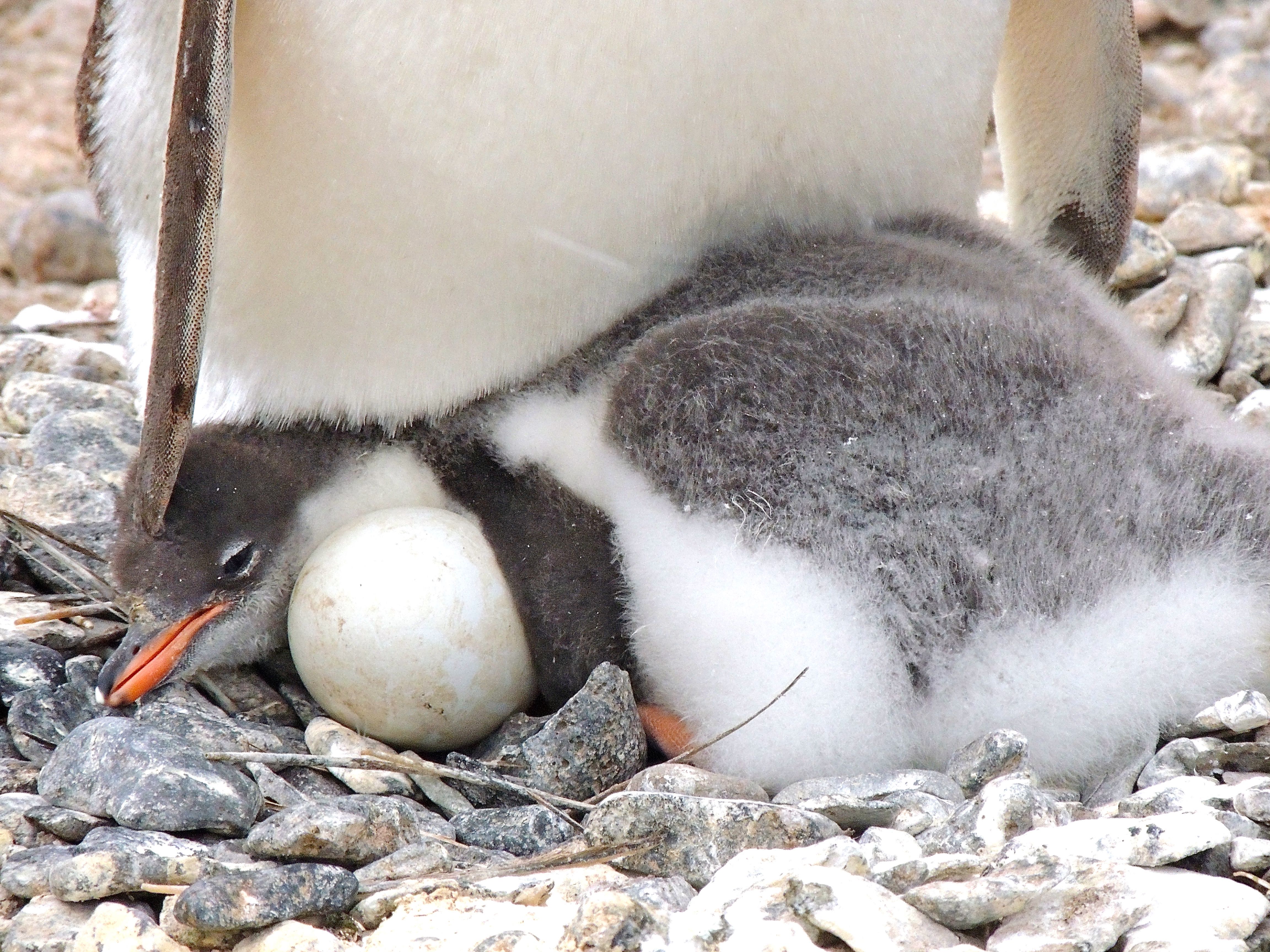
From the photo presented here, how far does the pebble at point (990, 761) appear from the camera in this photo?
4.52ft

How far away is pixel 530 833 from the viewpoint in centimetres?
Result: 139

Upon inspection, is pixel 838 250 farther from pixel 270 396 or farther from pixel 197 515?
pixel 197 515

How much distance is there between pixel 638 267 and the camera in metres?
1.70

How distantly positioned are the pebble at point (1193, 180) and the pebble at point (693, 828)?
212 centimetres

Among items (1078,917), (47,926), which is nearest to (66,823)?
(47,926)

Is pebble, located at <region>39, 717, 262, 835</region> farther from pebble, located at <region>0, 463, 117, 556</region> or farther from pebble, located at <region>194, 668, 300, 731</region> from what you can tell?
pebble, located at <region>0, 463, 117, 556</region>

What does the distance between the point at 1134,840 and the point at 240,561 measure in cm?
104

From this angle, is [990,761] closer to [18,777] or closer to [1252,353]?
[18,777]

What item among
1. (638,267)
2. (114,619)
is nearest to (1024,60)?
(638,267)

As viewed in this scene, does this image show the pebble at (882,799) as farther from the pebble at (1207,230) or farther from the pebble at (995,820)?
the pebble at (1207,230)

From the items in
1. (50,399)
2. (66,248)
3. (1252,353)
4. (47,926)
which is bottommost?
(66,248)

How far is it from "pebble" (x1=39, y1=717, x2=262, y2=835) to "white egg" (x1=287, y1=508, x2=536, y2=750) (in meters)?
0.22

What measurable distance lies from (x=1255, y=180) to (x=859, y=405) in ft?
6.62

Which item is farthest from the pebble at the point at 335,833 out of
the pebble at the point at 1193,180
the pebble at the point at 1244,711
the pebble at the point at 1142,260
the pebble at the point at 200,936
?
the pebble at the point at 1193,180
